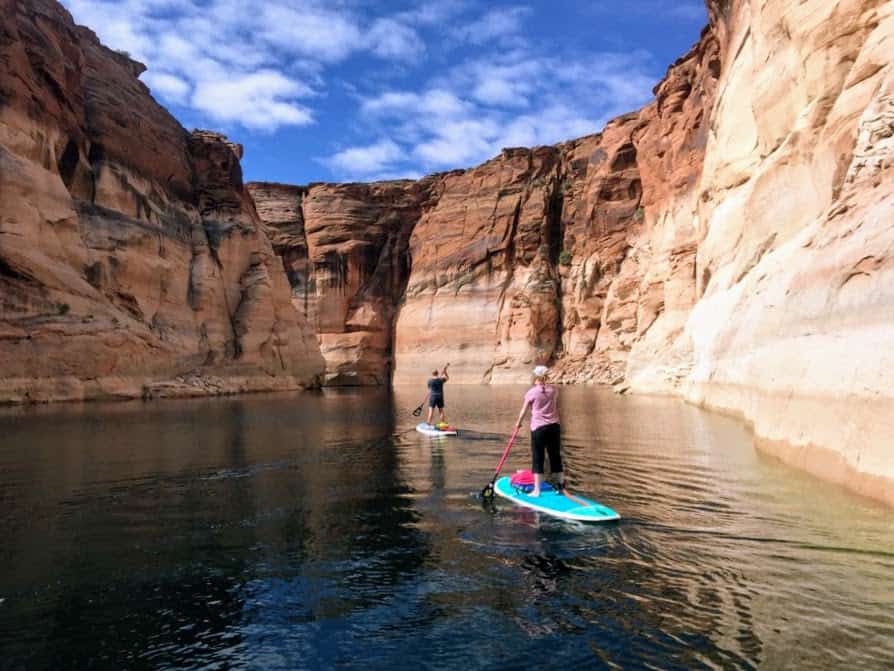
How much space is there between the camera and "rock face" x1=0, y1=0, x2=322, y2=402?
100ft

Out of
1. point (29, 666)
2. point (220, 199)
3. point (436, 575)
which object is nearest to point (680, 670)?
point (436, 575)

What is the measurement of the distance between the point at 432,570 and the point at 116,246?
3846 centimetres

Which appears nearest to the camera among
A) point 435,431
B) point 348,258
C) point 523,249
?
point 435,431

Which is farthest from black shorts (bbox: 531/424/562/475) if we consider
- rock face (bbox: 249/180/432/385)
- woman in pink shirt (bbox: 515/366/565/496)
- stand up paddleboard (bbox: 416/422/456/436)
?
rock face (bbox: 249/180/432/385)

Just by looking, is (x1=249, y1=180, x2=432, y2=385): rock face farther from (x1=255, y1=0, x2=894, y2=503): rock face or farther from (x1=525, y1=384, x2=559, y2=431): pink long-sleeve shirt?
(x1=525, y1=384, x2=559, y2=431): pink long-sleeve shirt

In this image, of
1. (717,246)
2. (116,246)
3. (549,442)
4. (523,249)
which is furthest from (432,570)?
(523,249)

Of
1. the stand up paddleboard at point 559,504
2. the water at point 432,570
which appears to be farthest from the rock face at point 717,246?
the stand up paddleboard at point 559,504

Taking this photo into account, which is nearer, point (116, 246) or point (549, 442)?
point (549, 442)

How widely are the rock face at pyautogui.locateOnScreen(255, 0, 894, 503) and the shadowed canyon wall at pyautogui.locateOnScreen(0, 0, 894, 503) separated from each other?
0.32ft

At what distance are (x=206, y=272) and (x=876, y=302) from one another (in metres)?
45.0

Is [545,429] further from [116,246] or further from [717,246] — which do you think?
[116,246]

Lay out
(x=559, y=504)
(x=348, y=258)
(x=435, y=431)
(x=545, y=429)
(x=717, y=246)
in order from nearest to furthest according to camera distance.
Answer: (x=559, y=504)
(x=545, y=429)
(x=435, y=431)
(x=717, y=246)
(x=348, y=258)

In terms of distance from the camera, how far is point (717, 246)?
28.6m

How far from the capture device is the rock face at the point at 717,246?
9492 mm
